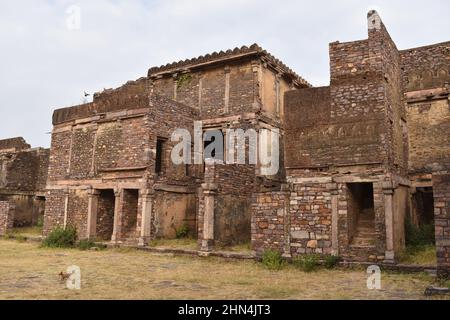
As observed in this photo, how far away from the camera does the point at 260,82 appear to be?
17.0 m

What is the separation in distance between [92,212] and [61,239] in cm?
161

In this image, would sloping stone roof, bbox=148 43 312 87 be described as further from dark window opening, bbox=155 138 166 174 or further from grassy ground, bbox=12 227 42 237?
grassy ground, bbox=12 227 42 237

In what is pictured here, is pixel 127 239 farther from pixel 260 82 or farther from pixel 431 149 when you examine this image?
pixel 431 149

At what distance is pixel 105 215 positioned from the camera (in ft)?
56.4

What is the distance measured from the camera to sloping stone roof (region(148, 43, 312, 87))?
16.8m

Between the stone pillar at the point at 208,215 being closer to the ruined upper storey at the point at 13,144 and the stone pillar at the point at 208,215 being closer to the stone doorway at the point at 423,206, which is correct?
the stone doorway at the point at 423,206

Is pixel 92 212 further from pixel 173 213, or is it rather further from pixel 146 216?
pixel 173 213

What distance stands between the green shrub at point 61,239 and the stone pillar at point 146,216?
347 centimetres

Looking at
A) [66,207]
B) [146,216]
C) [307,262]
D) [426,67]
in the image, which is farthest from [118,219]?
[426,67]

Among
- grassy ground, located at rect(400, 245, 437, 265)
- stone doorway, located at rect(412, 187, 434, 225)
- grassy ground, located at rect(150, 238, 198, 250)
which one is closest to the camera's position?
grassy ground, located at rect(400, 245, 437, 265)

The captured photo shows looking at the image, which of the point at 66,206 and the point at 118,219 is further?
the point at 66,206

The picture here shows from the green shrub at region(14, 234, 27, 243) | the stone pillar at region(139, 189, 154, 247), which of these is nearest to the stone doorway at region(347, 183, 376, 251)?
the stone pillar at region(139, 189, 154, 247)

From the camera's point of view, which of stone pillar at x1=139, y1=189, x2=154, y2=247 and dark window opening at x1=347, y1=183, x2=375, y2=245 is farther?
stone pillar at x1=139, y1=189, x2=154, y2=247

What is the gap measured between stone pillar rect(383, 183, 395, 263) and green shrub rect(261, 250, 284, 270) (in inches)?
108
